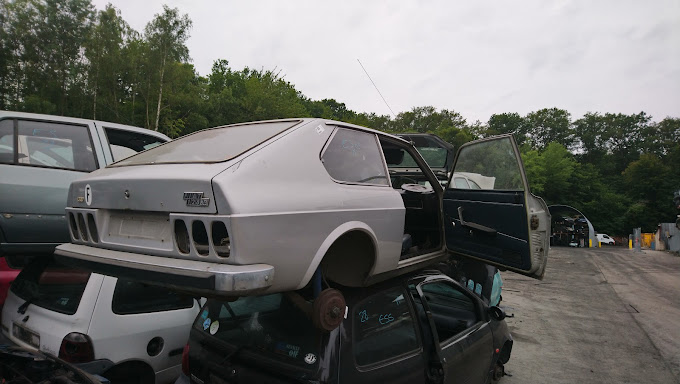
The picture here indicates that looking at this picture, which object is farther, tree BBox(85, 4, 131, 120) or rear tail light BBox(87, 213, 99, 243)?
tree BBox(85, 4, 131, 120)

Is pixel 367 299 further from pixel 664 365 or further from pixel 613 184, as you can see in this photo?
pixel 613 184

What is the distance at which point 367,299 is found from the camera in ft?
7.61

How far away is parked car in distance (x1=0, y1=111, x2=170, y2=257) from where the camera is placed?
336 centimetres

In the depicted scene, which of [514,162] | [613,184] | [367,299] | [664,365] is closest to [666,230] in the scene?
[664,365]

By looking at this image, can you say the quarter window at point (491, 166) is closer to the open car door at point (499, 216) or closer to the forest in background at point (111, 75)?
the open car door at point (499, 216)

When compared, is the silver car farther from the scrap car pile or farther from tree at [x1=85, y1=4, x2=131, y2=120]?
tree at [x1=85, y1=4, x2=131, y2=120]

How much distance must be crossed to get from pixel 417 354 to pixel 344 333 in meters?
0.61

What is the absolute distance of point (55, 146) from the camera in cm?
377

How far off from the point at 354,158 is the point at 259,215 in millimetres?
1041

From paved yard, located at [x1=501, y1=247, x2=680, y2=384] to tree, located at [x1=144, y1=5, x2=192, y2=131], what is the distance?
915 inches

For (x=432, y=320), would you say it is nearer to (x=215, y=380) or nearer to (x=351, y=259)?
(x=351, y=259)

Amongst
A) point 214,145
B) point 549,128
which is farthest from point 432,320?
point 549,128

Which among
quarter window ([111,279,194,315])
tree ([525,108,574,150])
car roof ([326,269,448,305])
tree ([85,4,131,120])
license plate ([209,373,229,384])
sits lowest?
license plate ([209,373,229,384])

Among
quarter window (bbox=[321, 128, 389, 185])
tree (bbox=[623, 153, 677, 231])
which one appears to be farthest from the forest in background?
→ tree (bbox=[623, 153, 677, 231])
